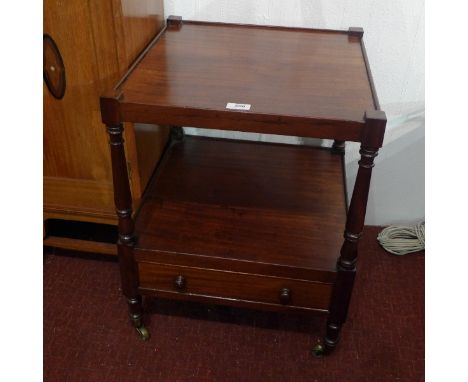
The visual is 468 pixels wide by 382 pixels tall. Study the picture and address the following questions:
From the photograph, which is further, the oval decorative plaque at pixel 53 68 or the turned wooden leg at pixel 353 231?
the oval decorative plaque at pixel 53 68

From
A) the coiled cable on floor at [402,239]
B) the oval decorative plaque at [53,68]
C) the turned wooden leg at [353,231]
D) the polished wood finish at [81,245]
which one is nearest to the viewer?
the turned wooden leg at [353,231]

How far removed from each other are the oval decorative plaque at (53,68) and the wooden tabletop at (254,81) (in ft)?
0.68

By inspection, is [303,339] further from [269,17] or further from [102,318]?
[269,17]

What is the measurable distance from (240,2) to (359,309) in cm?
101

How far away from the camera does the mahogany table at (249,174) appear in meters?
1.06

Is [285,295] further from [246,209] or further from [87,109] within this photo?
[87,109]

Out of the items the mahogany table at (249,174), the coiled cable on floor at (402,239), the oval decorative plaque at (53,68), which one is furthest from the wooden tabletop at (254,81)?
the coiled cable on floor at (402,239)

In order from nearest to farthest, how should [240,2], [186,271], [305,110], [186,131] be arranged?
[305,110] → [186,271] → [240,2] → [186,131]

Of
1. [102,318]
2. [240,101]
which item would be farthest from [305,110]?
[102,318]

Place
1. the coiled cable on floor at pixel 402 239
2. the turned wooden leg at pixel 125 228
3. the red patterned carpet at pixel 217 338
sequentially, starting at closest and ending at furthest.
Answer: the turned wooden leg at pixel 125 228 → the red patterned carpet at pixel 217 338 → the coiled cable on floor at pixel 402 239

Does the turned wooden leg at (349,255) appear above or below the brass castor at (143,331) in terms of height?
above

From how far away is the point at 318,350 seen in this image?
4.65ft

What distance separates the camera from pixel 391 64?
5.08 feet

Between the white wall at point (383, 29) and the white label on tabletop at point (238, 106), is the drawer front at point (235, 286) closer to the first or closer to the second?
the white label on tabletop at point (238, 106)
